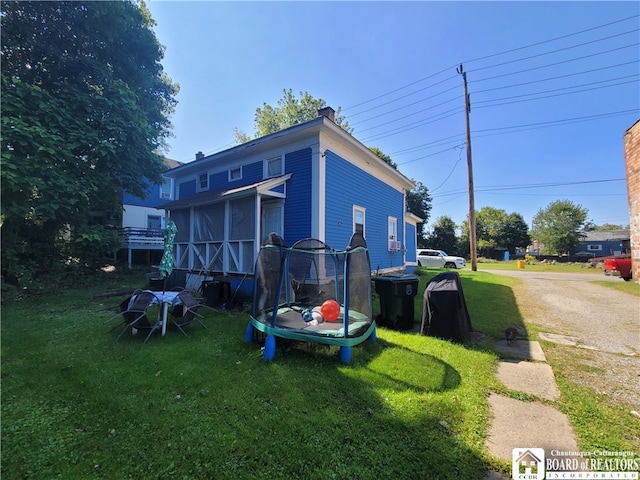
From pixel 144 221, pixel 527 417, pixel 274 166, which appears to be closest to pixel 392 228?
pixel 274 166

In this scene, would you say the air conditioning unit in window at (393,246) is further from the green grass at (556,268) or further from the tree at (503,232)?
the tree at (503,232)

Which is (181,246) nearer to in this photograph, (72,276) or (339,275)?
(72,276)

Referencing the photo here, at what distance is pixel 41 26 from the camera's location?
978 centimetres

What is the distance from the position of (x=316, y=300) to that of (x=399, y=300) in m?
1.72

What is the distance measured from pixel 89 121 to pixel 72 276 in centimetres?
596

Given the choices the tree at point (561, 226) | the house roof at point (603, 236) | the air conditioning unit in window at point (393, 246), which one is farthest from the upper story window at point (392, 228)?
the house roof at point (603, 236)

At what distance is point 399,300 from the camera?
18.6 ft

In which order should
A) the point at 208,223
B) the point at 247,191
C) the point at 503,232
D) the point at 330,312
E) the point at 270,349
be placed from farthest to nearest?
the point at 503,232, the point at 208,223, the point at 247,191, the point at 330,312, the point at 270,349

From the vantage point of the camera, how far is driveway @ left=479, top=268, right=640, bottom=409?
3475mm

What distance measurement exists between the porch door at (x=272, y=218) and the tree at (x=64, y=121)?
623 cm

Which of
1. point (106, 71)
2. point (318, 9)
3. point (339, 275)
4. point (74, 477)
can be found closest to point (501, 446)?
point (74, 477)

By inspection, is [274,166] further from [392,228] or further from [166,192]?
[166,192]

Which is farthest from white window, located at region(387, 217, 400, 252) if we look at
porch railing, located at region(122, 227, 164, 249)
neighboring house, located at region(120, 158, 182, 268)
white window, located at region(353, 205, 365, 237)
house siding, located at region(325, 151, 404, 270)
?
porch railing, located at region(122, 227, 164, 249)

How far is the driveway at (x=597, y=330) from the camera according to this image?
3.47 meters
